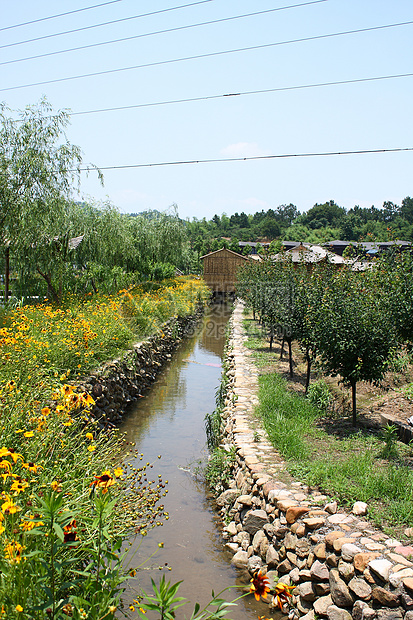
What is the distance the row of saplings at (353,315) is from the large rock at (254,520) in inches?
98.3

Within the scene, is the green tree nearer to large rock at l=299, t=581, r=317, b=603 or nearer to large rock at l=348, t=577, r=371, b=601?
large rock at l=299, t=581, r=317, b=603

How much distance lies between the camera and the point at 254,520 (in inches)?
191

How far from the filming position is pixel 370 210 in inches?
4021

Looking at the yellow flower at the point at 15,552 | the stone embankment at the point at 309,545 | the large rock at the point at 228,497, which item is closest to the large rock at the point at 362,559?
the stone embankment at the point at 309,545

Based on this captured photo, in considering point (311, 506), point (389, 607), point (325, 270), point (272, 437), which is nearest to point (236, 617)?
point (311, 506)

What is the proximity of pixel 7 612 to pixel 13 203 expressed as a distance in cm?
1031

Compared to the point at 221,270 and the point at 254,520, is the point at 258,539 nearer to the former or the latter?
the point at 254,520

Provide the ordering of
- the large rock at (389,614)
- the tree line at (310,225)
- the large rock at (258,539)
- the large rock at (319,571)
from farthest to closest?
the tree line at (310,225)
the large rock at (258,539)
the large rock at (319,571)
the large rock at (389,614)

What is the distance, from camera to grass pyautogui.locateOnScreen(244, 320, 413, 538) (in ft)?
13.9

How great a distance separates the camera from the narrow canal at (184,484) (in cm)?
448

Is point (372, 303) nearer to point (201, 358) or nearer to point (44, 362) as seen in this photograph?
point (44, 362)

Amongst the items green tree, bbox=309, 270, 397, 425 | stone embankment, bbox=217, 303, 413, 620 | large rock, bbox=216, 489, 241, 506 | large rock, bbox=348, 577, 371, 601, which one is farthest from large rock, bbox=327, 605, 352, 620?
green tree, bbox=309, 270, 397, 425

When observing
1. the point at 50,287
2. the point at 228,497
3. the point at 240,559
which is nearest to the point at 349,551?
the point at 240,559

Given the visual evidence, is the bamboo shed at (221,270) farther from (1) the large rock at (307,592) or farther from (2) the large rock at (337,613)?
(2) the large rock at (337,613)
